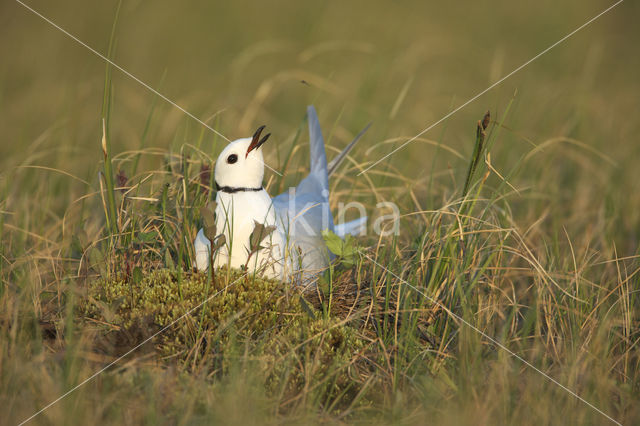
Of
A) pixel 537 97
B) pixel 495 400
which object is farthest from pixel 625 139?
pixel 495 400

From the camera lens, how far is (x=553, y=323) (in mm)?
3246

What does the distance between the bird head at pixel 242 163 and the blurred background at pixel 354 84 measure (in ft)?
3.73

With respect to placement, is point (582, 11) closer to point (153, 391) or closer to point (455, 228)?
point (455, 228)

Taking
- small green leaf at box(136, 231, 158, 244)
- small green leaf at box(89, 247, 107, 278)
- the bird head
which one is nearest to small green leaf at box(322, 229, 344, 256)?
the bird head

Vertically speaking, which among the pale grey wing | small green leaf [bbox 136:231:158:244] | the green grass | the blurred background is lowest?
the green grass

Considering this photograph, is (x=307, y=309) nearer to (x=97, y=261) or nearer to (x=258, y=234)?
(x=258, y=234)

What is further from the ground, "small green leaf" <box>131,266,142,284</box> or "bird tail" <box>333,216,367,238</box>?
"bird tail" <box>333,216,367,238</box>

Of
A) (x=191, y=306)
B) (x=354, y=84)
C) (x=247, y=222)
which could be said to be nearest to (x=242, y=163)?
(x=247, y=222)

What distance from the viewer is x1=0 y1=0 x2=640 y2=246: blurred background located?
17.3 feet

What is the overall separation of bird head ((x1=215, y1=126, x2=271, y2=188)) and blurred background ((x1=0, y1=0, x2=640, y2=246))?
3.73 ft

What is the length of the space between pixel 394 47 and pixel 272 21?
8.97 ft

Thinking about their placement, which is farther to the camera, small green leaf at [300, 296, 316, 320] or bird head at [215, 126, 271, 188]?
bird head at [215, 126, 271, 188]

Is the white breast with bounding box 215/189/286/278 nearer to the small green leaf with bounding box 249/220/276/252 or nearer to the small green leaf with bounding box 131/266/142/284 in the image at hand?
the small green leaf with bounding box 249/220/276/252

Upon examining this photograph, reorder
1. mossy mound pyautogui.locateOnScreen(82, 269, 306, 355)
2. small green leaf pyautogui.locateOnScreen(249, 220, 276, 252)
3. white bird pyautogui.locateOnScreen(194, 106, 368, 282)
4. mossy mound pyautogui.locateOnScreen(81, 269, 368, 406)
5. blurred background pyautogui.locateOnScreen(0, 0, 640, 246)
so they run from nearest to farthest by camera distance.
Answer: mossy mound pyautogui.locateOnScreen(81, 269, 368, 406), mossy mound pyautogui.locateOnScreen(82, 269, 306, 355), small green leaf pyautogui.locateOnScreen(249, 220, 276, 252), white bird pyautogui.locateOnScreen(194, 106, 368, 282), blurred background pyautogui.locateOnScreen(0, 0, 640, 246)
